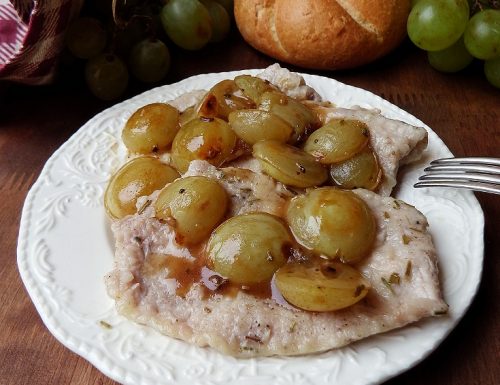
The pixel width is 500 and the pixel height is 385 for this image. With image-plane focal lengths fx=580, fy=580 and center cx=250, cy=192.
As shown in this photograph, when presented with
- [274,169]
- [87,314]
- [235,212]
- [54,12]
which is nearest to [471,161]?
[274,169]

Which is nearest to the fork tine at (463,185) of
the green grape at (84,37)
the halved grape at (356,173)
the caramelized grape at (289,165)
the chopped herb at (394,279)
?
the halved grape at (356,173)

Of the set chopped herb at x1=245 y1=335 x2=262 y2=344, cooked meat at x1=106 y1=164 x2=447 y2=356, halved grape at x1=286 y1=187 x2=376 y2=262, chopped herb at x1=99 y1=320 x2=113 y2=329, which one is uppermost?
halved grape at x1=286 y1=187 x2=376 y2=262

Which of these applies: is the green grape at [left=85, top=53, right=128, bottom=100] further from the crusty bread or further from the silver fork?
the silver fork

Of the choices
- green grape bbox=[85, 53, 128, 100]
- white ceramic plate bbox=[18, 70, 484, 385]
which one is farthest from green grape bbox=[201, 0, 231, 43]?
white ceramic plate bbox=[18, 70, 484, 385]

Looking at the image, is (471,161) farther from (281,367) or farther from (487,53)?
(281,367)

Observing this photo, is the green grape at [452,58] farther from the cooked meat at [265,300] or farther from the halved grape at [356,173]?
the cooked meat at [265,300]

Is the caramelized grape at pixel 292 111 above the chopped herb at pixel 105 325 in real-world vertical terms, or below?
above
